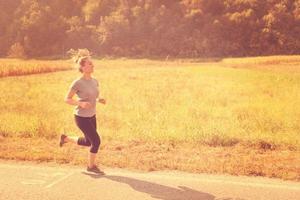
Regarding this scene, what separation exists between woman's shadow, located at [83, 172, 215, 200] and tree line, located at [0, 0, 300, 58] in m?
8.99

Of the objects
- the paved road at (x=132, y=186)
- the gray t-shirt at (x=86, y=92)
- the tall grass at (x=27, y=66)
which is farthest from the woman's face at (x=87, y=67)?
the tall grass at (x=27, y=66)

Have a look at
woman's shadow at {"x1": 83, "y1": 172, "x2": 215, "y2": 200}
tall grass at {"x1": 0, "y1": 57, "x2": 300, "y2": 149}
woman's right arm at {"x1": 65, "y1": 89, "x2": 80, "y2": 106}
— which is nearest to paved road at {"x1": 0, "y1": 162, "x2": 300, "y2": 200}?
woman's shadow at {"x1": 83, "y1": 172, "x2": 215, "y2": 200}

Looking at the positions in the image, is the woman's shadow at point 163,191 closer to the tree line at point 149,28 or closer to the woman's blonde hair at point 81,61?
the woman's blonde hair at point 81,61

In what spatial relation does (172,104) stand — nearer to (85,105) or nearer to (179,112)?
(179,112)

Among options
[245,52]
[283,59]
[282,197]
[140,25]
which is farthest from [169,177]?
[140,25]

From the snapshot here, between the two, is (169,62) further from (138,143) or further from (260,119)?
(138,143)

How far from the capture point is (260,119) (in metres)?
11.6

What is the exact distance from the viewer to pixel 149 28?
20266 mm

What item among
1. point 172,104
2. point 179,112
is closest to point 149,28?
point 172,104

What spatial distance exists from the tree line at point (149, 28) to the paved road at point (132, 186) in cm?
860

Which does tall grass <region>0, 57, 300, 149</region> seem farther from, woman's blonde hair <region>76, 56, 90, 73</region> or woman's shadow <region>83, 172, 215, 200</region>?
woman's blonde hair <region>76, 56, 90, 73</region>

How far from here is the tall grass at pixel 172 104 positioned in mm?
9375

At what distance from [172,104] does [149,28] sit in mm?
6436

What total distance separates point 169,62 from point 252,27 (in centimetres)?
390
